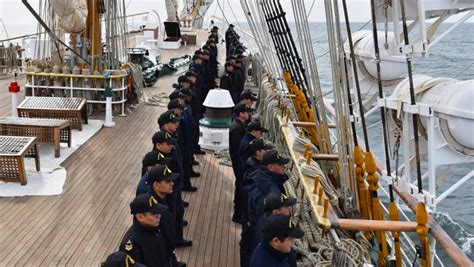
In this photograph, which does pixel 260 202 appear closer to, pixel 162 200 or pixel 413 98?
pixel 162 200

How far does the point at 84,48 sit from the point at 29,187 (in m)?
5.07

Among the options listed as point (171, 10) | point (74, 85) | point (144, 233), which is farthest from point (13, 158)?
point (171, 10)

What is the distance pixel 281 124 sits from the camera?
21.3 ft

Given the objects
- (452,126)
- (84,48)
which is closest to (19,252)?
(452,126)

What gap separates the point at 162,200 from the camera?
12.6 ft

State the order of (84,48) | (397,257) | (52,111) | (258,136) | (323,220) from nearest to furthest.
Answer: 1. (323,220)
2. (397,257)
3. (258,136)
4. (52,111)
5. (84,48)

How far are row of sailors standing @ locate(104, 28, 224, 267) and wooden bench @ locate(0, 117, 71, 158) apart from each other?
1734 mm

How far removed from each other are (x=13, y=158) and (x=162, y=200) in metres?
2.95

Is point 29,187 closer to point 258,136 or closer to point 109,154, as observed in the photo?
point 109,154

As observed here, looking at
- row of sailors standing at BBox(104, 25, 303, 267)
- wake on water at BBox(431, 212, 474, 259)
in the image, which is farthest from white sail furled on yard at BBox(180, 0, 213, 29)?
row of sailors standing at BBox(104, 25, 303, 267)

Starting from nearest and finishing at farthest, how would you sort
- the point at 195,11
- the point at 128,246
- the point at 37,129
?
the point at 128,246 → the point at 37,129 → the point at 195,11

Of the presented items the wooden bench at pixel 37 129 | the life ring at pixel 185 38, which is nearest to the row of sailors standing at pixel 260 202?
the wooden bench at pixel 37 129

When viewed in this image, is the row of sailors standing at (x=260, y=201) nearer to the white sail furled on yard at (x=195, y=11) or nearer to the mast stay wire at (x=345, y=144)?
the mast stay wire at (x=345, y=144)

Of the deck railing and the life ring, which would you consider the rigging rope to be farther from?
the life ring
